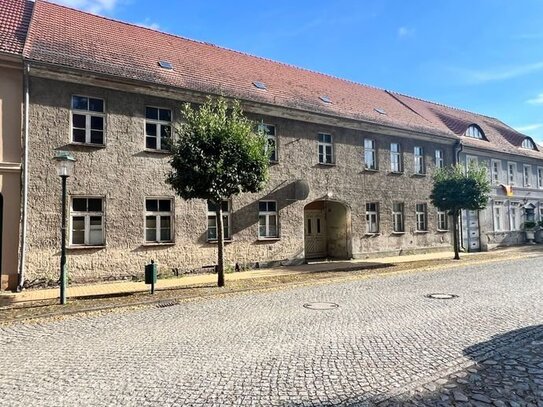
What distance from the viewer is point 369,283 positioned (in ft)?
41.7

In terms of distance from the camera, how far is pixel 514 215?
2945 cm

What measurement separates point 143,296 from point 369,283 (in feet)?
21.7

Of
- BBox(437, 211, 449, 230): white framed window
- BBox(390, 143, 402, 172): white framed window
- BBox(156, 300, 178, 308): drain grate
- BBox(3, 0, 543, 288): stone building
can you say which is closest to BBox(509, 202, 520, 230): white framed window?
BBox(3, 0, 543, 288): stone building

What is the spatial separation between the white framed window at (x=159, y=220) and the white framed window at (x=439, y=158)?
16487 mm

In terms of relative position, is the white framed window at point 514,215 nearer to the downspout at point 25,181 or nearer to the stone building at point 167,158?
the stone building at point 167,158

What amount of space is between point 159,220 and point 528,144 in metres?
29.8

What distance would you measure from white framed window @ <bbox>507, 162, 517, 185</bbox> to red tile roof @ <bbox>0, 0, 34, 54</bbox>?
29284mm

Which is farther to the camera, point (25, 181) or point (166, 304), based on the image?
point (25, 181)

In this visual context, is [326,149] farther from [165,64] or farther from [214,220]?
[165,64]

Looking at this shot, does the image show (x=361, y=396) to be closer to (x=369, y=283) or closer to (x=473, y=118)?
(x=369, y=283)

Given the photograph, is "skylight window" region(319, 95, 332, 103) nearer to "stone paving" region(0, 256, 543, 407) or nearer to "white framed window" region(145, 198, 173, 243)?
"white framed window" region(145, 198, 173, 243)

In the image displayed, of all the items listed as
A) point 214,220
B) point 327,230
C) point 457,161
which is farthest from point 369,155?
point 214,220

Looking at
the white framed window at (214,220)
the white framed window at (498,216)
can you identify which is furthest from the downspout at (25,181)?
the white framed window at (498,216)

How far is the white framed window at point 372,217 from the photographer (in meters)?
21.1
